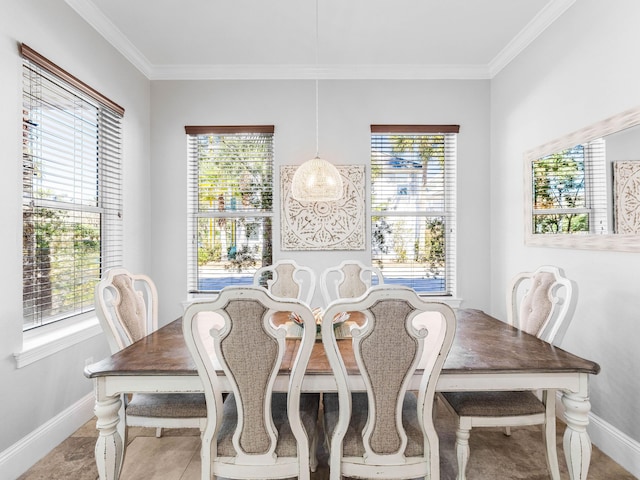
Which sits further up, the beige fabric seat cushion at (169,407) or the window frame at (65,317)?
the window frame at (65,317)

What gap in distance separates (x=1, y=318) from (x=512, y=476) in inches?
107

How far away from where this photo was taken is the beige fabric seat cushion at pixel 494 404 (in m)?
1.63

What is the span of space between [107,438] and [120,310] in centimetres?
64

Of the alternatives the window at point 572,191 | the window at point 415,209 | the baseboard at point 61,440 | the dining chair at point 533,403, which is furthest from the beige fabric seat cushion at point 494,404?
the window at point 415,209

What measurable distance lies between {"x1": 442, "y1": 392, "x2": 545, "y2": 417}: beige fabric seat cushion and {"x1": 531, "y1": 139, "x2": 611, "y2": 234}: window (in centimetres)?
110

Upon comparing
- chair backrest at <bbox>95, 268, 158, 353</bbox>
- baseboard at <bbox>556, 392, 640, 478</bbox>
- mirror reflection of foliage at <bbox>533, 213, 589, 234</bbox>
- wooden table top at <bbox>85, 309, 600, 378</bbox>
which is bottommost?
baseboard at <bbox>556, 392, 640, 478</bbox>

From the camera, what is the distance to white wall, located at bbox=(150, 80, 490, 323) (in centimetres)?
336

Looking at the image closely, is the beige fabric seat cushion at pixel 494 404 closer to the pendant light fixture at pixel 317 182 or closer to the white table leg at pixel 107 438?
the pendant light fixture at pixel 317 182

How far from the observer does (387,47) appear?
297 centimetres

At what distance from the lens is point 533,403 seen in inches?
66.1

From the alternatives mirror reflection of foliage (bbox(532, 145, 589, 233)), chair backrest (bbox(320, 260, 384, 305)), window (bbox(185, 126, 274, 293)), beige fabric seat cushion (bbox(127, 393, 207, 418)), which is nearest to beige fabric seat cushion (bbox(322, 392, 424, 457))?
beige fabric seat cushion (bbox(127, 393, 207, 418))

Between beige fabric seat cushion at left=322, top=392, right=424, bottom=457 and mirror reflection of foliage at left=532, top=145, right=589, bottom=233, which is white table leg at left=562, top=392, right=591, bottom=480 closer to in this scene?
beige fabric seat cushion at left=322, top=392, right=424, bottom=457

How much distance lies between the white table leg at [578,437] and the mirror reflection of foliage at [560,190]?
118 cm

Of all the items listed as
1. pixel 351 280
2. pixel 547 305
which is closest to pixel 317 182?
pixel 351 280
